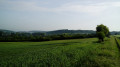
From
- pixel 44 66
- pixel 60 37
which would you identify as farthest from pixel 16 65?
pixel 60 37

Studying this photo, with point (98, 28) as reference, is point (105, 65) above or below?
below

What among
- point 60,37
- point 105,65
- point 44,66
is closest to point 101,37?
point 60,37

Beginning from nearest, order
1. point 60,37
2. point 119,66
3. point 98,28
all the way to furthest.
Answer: point 119,66 → point 98,28 → point 60,37

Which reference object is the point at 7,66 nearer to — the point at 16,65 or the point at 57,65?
the point at 16,65

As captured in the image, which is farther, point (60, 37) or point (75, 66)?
point (60, 37)

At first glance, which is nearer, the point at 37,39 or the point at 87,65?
the point at 87,65

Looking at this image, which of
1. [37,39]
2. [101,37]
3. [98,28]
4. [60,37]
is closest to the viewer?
[101,37]

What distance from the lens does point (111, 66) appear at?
1430cm

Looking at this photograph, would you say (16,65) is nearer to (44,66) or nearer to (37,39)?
(44,66)

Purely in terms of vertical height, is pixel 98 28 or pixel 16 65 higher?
pixel 98 28

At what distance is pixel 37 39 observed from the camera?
8481cm

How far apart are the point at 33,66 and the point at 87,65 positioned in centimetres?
766

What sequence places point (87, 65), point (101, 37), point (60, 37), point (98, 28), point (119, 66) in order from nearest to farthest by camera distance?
point (119, 66), point (87, 65), point (101, 37), point (98, 28), point (60, 37)

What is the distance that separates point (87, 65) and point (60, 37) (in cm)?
8060
